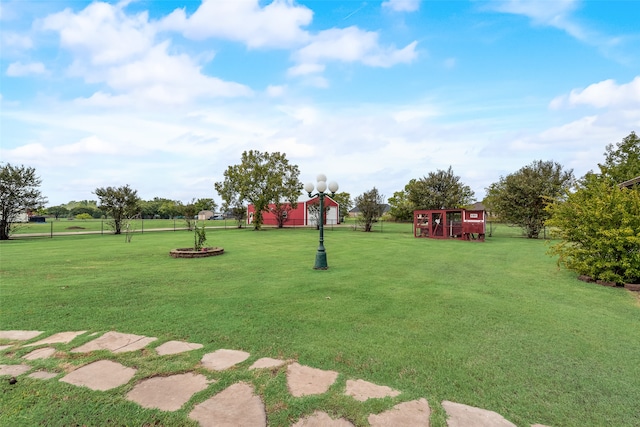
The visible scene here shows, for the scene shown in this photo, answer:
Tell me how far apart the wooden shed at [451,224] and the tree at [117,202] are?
19.6m

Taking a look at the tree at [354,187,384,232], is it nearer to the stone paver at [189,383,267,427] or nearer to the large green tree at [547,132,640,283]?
the large green tree at [547,132,640,283]

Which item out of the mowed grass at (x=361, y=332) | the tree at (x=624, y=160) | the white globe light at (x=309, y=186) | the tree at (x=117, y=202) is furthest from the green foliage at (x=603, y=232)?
the tree at (x=117, y=202)

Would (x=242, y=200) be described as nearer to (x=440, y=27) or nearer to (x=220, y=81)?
(x=220, y=81)

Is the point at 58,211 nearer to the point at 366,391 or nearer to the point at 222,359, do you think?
the point at 222,359

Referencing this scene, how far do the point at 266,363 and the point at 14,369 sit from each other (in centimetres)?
206

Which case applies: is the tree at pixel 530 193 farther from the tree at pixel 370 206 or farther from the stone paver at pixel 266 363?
the stone paver at pixel 266 363

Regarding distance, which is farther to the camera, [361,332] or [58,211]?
[58,211]

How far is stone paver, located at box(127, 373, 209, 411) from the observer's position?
1.95 m

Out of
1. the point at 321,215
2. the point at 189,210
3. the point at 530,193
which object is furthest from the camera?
the point at 189,210

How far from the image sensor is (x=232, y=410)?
1.89 meters

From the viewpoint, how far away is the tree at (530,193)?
1800cm

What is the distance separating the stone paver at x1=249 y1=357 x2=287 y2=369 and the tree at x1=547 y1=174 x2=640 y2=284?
22.9 ft

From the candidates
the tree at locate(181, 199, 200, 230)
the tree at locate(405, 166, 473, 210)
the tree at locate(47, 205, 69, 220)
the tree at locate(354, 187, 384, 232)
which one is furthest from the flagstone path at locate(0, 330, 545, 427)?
the tree at locate(47, 205, 69, 220)

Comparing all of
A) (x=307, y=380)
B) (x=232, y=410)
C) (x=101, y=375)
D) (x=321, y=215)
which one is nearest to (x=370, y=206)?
(x=321, y=215)
